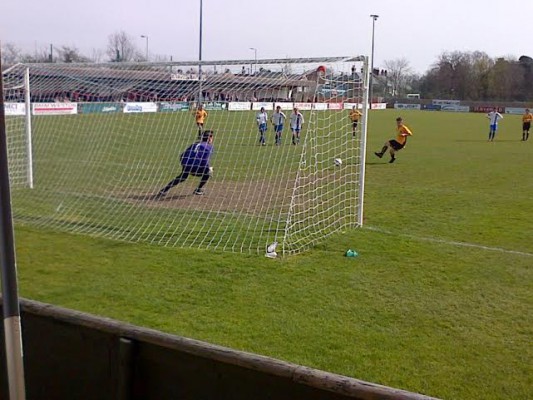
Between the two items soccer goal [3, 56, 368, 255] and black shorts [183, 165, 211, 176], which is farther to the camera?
black shorts [183, 165, 211, 176]

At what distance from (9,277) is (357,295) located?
4.86 metres

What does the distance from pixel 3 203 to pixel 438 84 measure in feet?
356

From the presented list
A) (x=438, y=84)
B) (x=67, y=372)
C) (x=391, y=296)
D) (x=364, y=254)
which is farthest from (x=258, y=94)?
(x=438, y=84)

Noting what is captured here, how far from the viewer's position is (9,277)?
214 centimetres

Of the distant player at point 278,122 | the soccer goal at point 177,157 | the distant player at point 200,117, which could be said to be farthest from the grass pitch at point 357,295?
the distant player at point 278,122

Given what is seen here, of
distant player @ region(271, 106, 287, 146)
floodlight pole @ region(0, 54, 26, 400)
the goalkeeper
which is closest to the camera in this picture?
floodlight pole @ region(0, 54, 26, 400)

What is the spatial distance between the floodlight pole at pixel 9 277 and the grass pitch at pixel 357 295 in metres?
2.88

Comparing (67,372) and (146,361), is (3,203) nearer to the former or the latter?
(146,361)

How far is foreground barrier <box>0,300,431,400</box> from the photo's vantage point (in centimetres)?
275

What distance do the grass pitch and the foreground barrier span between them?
186 cm

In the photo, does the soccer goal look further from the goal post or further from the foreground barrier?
the foreground barrier

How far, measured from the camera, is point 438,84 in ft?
340

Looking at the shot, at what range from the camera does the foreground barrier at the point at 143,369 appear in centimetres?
275

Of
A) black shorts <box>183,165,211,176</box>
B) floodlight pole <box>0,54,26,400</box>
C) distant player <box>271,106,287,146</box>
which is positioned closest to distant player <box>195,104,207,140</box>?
black shorts <box>183,165,211,176</box>
